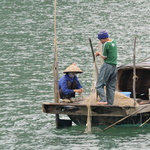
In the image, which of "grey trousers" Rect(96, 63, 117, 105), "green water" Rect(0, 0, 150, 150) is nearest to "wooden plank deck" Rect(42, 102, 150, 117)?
"grey trousers" Rect(96, 63, 117, 105)

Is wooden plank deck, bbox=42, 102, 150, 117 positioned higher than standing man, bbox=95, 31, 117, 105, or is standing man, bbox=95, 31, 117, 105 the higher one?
standing man, bbox=95, 31, 117, 105

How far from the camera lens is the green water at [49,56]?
19328 mm

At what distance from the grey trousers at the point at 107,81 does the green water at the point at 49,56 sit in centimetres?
98

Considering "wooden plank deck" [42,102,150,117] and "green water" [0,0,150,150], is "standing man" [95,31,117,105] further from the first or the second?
"green water" [0,0,150,150]

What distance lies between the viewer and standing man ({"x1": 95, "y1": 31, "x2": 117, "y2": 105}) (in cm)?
1948

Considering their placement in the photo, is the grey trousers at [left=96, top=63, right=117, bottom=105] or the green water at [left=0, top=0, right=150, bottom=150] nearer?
the green water at [left=0, top=0, right=150, bottom=150]

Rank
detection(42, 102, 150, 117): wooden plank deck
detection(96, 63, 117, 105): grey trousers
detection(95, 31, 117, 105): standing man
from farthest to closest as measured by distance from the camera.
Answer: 1. detection(96, 63, 117, 105): grey trousers
2. detection(95, 31, 117, 105): standing man
3. detection(42, 102, 150, 117): wooden plank deck

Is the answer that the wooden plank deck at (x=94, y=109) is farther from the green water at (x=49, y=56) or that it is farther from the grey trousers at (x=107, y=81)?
the green water at (x=49, y=56)

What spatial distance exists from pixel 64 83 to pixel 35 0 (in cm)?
3554

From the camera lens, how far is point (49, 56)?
33.9 m

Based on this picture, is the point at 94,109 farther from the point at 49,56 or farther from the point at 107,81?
the point at 49,56

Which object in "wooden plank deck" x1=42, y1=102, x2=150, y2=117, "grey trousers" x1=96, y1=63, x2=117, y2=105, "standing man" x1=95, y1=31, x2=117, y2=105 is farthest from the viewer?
"grey trousers" x1=96, y1=63, x2=117, y2=105

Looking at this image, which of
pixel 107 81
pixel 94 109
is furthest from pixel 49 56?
pixel 94 109

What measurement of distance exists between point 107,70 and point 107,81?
314 millimetres
